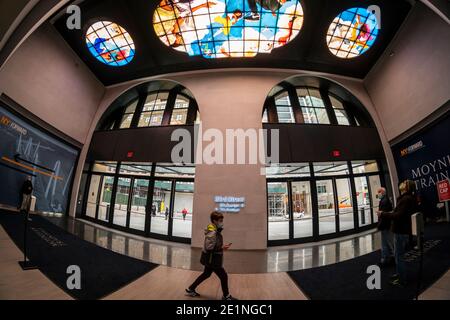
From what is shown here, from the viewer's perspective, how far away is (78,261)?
4.01m

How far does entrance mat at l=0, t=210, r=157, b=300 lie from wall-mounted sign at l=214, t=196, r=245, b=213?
3.32m

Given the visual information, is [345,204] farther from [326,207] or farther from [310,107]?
[310,107]

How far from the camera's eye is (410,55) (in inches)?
280

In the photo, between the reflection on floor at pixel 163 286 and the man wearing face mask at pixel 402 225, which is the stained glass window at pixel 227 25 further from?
the reflection on floor at pixel 163 286

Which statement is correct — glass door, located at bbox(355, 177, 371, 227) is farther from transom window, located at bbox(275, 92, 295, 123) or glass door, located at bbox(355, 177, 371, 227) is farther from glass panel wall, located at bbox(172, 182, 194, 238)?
glass panel wall, located at bbox(172, 182, 194, 238)

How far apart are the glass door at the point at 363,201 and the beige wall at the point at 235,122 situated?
2.01 metres

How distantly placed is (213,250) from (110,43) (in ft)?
33.8

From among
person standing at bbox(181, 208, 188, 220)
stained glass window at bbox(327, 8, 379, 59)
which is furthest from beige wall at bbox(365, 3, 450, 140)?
person standing at bbox(181, 208, 188, 220)

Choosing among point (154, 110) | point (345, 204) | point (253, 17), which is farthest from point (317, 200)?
point (154, 110)

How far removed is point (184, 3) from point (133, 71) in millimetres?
4368

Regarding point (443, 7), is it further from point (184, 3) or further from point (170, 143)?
point (170, 143)

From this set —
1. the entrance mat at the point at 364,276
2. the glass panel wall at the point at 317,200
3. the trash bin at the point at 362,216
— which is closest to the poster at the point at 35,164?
the glass panel wall at the point at 317,200
